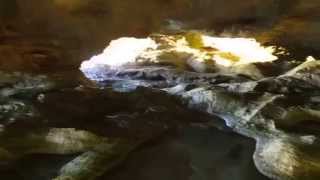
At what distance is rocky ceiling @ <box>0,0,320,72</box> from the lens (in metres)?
7.71

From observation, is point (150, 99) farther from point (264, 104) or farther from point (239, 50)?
point (239, 50)

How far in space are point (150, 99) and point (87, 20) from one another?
5.24ft

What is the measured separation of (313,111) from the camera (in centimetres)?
784

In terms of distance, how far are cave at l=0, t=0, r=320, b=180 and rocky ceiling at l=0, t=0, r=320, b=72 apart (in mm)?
19

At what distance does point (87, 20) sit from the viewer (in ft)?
26.8

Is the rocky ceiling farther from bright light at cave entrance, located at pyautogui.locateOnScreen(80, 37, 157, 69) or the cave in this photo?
bright light at cave entrance, located at pyautogui.locateOnScreen(80, 37, 157, 69)

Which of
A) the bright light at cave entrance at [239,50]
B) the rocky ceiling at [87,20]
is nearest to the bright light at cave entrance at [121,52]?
the bright light at cave entrance at [239,50]

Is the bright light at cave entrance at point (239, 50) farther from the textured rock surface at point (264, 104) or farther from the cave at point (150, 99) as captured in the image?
the textured rock surface at point (264, 104)

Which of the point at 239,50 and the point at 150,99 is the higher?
the point at 239,50

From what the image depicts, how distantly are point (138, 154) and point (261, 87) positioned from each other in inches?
123

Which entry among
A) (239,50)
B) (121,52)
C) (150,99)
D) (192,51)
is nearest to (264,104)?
(150,99)

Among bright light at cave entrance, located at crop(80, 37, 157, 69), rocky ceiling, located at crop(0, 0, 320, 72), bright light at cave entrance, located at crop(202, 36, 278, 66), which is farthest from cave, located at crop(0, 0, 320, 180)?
bright light at cave entrance, located at crop(202, 36, 278, 66)

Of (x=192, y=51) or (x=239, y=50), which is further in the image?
(x=239, y=50)

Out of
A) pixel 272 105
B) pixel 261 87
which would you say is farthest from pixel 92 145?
pixel 261 87
